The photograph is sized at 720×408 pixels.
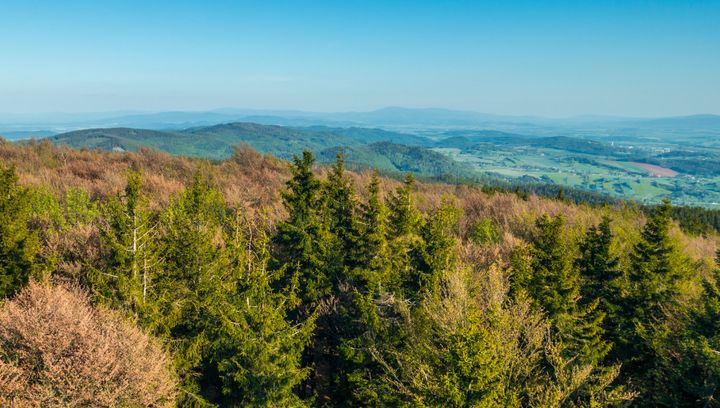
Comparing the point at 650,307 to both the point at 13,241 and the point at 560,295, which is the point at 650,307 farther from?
the point at 13,241

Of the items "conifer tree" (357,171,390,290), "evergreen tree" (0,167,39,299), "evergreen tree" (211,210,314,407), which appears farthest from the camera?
"conifer tree" (357,171,390,290)

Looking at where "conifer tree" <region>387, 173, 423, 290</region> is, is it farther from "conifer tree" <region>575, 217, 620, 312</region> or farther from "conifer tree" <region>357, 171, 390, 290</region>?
"conifer tree" <region>575, 217, 620, 312</region>

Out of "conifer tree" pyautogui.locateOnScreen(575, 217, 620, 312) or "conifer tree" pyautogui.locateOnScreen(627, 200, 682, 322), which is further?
"conifer tree" pyautogui.locateOnScreen(575, 217, 620, 312)

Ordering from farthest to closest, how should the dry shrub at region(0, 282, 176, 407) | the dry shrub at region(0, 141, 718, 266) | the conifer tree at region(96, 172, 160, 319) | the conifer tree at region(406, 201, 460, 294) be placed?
the dry shrub at region(0, 141, 718, 266), the conifer tree at region(406, 201, 460, 294), the conifer tree at region(96, 172, 160, 319), the dry shrub at region(0, 282, 176, 407)

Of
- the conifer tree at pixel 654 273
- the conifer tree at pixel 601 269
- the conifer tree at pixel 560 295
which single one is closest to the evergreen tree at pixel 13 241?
the conifer tree at pixel 560 295

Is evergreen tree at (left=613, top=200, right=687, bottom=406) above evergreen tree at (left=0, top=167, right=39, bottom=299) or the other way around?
the other way around

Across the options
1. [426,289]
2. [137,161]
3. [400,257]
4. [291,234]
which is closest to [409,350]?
[426,289]

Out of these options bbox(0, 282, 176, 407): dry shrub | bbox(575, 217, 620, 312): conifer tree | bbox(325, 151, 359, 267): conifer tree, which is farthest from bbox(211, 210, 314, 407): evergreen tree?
bbox(575, 217, 620, 312): conifer tree

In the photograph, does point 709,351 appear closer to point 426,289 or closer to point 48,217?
point 426,289
